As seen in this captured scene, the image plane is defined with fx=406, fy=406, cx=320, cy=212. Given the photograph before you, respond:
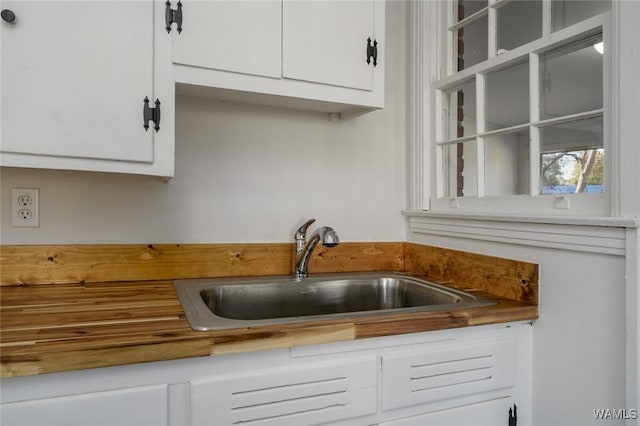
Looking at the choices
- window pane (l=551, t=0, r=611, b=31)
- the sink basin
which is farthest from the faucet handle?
window pane (l=551, t=0, r=611, b=31)

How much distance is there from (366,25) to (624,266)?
3.40ft

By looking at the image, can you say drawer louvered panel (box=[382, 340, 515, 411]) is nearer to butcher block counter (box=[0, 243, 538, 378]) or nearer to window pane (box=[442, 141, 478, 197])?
butcher block counter (box=[0, 243, 538, 378])

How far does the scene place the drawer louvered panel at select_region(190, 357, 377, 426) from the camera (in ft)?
2.79

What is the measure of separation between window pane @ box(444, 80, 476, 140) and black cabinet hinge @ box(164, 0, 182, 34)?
1028 mm

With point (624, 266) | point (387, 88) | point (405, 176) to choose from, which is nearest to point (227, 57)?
point (387, 88)

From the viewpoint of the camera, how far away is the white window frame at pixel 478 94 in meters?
1.00

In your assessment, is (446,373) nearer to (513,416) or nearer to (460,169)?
(513,416)

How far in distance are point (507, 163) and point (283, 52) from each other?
820 millimetres

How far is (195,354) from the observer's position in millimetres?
815

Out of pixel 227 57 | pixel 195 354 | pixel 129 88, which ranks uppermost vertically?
pixel 227 57

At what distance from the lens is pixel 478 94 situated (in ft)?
4.68

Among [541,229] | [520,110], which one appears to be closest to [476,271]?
[541,229]

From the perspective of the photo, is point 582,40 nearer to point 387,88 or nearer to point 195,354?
point 387,88

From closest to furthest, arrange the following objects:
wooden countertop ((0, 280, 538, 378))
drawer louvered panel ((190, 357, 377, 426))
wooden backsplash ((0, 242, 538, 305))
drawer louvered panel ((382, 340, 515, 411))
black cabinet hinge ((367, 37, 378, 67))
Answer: wooden countertop ((0, 280, 538, 378)), drawer louvered panel ((190, 357, 377, 426)), drawer louvered panel ((382, 340, 515, 411)), wooden backsplash ((0, 242, 538, 305)), black cabinet hinge ((367, 37, 378, 67))
